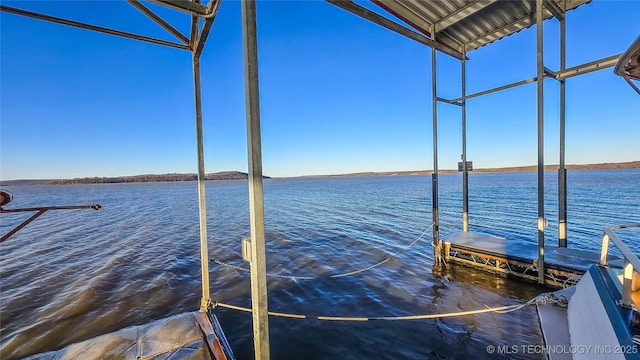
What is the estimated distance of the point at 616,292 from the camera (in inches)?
121

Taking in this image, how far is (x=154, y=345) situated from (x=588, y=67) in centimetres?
1000

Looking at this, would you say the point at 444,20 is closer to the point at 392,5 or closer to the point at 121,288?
the point at 392,5

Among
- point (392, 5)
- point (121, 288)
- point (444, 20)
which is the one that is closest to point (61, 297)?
point (121, 288)

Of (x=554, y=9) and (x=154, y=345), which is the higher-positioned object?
→ (x=554, y=9)

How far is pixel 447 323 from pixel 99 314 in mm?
8068

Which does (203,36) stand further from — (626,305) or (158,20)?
(626,305)

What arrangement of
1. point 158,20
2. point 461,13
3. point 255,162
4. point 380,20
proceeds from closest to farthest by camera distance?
point 255,162 < point 158,20 < point 380,20 < point 461,13

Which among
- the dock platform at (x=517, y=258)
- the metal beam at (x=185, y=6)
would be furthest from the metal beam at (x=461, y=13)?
the dock platform at (x=517, y=258)

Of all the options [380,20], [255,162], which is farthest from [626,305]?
[380,20]

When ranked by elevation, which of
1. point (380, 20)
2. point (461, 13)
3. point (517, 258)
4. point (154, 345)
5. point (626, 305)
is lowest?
point (517, 258)

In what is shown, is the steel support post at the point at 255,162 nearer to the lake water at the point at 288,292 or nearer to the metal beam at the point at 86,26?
the metal beam at the point at 86,26

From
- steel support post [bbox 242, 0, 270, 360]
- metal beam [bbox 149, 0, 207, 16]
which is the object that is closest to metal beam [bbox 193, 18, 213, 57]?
metal beam [bbox 149, 0, 207, 16]

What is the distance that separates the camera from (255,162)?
2.45m

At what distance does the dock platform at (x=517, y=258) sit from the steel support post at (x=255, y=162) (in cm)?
754
